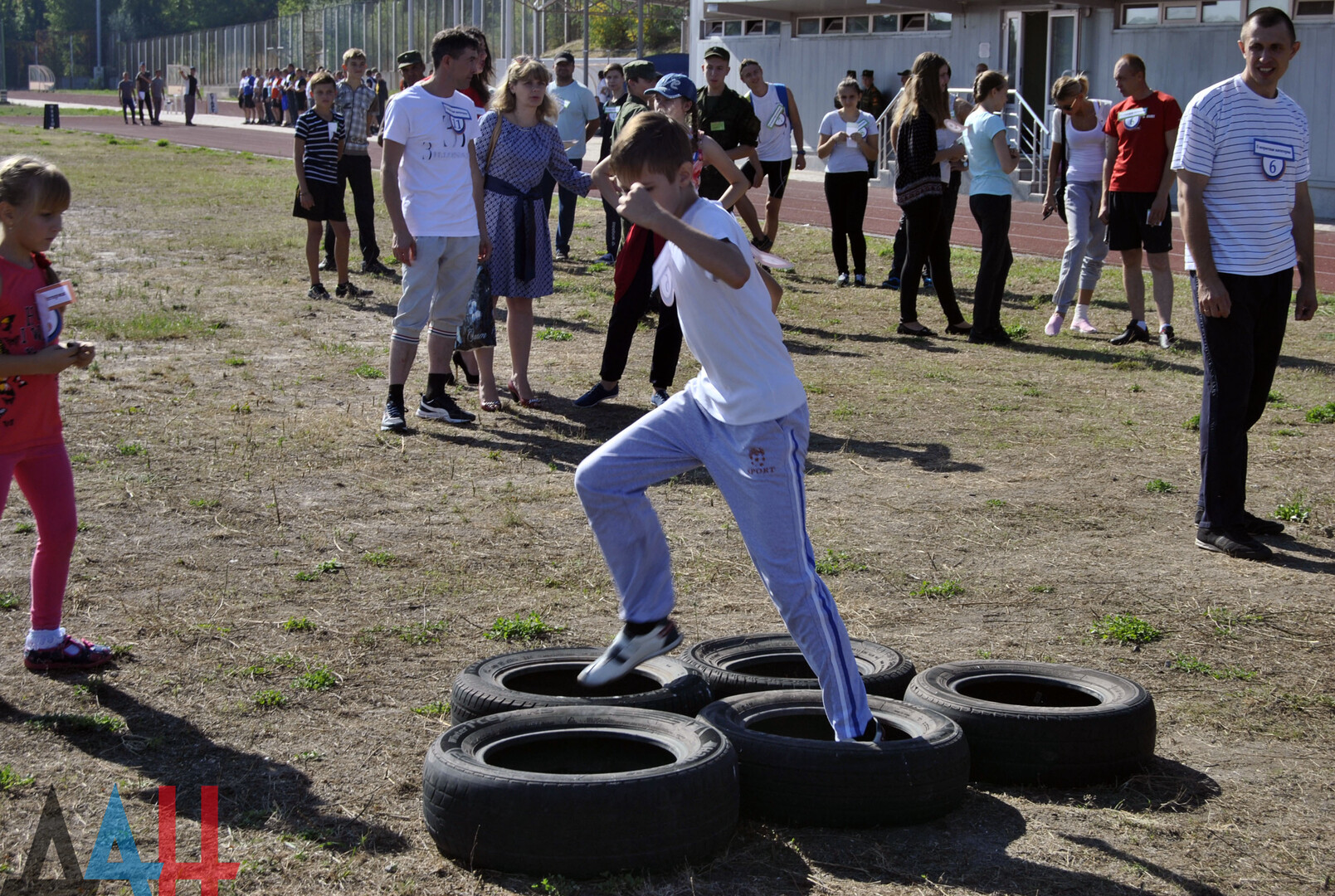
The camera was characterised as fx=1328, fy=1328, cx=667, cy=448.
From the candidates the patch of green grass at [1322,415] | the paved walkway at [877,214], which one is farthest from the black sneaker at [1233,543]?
the paved walkway at [877,214]

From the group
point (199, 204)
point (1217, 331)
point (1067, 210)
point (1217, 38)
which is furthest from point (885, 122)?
point (1217, 331)

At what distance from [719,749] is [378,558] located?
2.85 meters

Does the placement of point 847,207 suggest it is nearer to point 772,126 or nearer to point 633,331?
point 772,126

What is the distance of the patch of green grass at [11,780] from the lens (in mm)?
3699

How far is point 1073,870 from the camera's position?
335 centimetres

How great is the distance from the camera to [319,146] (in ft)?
42.1

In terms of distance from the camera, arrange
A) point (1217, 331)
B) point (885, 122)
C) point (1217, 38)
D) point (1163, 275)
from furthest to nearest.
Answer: point (885, 122) → point (1217, 38) → point (1163, 275) → point (1217, 331)

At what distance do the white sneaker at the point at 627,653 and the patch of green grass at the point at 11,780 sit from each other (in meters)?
1.59

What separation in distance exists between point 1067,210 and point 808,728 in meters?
8.77

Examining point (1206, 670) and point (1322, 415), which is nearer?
point (1206, 670)

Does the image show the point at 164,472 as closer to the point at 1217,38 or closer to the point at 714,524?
the point at 714,524

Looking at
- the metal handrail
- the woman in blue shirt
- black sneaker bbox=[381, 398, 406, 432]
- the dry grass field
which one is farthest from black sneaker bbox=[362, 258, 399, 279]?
the metal handrail

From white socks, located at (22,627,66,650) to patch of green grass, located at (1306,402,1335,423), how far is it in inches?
296

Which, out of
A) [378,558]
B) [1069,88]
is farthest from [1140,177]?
[378,558]
